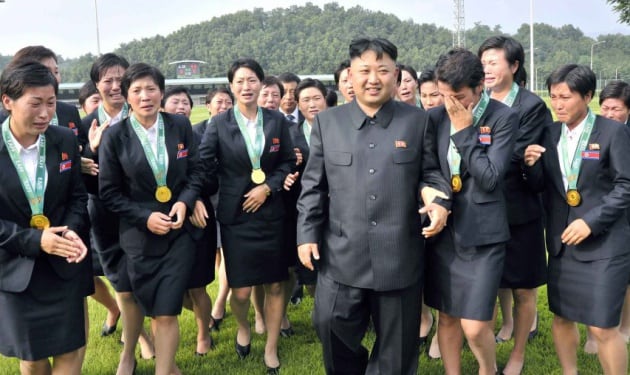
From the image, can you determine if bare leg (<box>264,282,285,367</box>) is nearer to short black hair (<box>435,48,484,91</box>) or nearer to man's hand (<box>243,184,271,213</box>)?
man's hand (<box>243,184,271,213</box>)

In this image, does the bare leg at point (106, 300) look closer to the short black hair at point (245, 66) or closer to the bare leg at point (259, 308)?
the bare leg at point (259, 308)

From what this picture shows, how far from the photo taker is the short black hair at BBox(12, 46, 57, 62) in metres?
4.54

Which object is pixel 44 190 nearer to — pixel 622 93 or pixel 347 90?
pixel 347 90

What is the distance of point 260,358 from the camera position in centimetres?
492

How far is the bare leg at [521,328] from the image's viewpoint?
4406mm

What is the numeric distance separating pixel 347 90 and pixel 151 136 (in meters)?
2.18

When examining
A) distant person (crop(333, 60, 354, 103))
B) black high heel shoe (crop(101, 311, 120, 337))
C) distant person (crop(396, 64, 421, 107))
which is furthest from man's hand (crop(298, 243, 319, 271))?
distant person (crop(396, 64, 421, 107))

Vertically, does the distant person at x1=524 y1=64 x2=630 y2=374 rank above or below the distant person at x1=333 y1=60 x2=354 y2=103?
below

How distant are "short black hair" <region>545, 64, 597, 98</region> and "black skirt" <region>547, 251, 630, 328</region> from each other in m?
1.08

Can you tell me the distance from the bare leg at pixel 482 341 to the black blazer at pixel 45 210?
2.55m

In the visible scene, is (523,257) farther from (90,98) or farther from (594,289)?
(90,98)

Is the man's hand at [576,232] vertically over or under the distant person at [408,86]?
under

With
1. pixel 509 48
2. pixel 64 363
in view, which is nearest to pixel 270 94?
pixel 509 48

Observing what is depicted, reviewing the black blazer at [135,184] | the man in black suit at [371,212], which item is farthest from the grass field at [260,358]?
the black blazer at [135,184]
